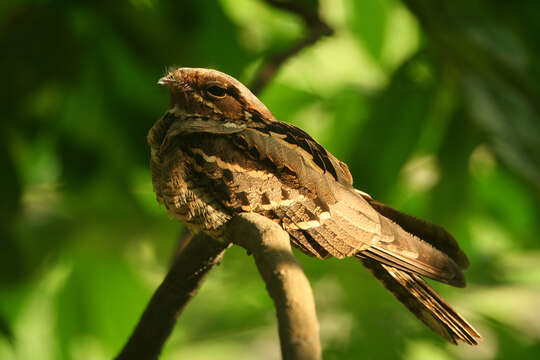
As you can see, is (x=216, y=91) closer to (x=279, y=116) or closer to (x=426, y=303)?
(x=426, y=303)

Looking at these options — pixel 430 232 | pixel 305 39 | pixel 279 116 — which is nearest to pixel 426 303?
pixel 430 232

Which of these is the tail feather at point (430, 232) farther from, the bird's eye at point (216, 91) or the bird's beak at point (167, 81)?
the bird's beak at point (167, 81)

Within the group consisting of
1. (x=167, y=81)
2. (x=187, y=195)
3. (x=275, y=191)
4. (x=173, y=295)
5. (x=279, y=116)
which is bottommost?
(x=173, y=295)

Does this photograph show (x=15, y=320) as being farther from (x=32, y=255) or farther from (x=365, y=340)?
(x=365, y=340)

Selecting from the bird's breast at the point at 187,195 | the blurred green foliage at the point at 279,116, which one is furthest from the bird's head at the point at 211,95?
the blurred green foliage at the point at 279,116

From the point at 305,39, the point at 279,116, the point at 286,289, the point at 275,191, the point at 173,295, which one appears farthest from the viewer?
the point at 279,116

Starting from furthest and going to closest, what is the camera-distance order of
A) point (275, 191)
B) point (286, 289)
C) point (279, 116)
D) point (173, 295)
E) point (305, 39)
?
1. point (279, 116)
2. point (305, 39)
3. point (173, 295)
4. point (275, 191)
5. point (286, 289)

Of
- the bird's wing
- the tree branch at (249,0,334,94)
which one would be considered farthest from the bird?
the tree branch at (249,0,334,94)
